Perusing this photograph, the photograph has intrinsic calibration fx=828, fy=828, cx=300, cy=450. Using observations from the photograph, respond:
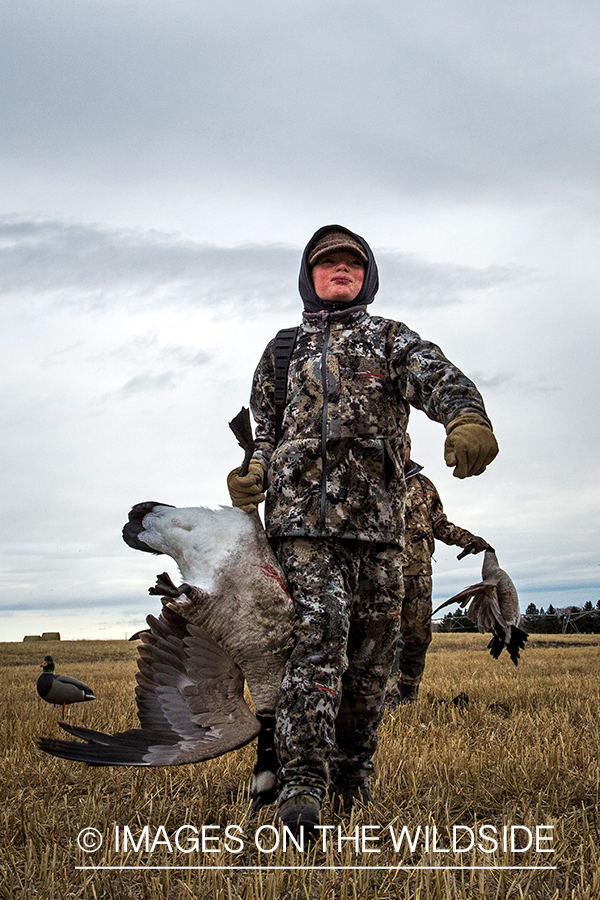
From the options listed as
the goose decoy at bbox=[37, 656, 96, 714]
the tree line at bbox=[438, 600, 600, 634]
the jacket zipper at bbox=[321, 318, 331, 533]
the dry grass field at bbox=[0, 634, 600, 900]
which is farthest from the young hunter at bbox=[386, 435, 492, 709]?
the tree line at bbox=[438, 600, 600, 634]

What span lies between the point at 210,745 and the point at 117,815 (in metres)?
0.60

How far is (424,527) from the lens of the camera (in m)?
7.02

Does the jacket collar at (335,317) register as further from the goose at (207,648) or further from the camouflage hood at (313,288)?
the goose at (207,648)

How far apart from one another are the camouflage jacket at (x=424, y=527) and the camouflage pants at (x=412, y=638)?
120 mm

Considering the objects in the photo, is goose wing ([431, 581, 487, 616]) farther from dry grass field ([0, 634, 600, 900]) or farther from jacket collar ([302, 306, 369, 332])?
jacket collar ([302, 306, 369, 332])

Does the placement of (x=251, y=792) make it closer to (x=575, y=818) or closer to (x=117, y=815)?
(x=117, y=815)

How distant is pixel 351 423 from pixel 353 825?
5.06 feet

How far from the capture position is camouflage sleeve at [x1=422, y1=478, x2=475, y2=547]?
7.05 m

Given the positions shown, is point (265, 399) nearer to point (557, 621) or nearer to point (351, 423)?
point (351, 423)

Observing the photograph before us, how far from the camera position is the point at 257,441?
12.3 ft

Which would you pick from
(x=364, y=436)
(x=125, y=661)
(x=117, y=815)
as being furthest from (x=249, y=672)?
(x=125, y=661)

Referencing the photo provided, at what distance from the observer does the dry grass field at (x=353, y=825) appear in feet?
8.30

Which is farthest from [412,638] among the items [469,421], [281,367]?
[469,421]

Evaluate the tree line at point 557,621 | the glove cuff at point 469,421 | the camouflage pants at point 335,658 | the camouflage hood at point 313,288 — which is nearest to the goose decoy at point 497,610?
the camouflage pants at point 335,658
